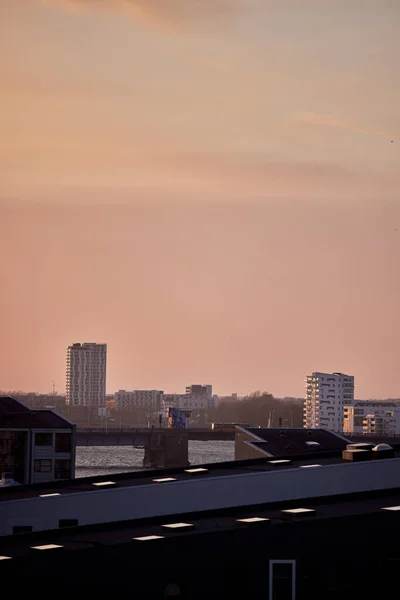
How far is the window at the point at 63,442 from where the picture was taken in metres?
83.9

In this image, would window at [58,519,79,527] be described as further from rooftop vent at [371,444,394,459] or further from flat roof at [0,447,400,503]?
rooftop vent at [371,444,394,459]

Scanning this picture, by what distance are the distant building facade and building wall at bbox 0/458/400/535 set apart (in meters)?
43.1

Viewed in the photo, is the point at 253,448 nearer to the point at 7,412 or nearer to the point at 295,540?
the point at 7,412

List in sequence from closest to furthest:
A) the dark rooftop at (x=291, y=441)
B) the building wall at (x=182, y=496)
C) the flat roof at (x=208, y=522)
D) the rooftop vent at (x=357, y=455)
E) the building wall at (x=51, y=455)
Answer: the flat roof at (x=208, y=522)
the building wall at (x=182, y=496)
the rooftop vent at (x=357, y=455)
the building wall at (x=51, y=455)
the dark rooftop at (x=291, y=441)

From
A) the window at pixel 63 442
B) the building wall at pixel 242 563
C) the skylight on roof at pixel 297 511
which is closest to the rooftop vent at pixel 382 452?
the skylight on roof at pixel 297 511

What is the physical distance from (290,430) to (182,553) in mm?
80008

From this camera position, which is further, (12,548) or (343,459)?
(343,459)

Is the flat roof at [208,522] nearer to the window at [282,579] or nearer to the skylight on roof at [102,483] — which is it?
the window at [282,579]

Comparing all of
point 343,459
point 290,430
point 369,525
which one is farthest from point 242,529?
point 290,430

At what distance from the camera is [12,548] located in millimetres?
30828

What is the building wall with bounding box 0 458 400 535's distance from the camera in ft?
127

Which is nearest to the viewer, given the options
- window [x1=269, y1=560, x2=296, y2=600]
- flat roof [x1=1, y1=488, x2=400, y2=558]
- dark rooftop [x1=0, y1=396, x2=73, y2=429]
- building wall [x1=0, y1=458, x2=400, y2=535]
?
window [x1=269, y1=560, x2=296, y2=600]

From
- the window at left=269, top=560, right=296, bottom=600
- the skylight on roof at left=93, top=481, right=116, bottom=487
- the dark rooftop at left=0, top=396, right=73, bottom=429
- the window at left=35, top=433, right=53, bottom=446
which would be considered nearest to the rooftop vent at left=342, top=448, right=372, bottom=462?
the skylight on roof at left=93, top=481, right=116, bottom=487

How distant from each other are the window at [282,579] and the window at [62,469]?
54476 mm
